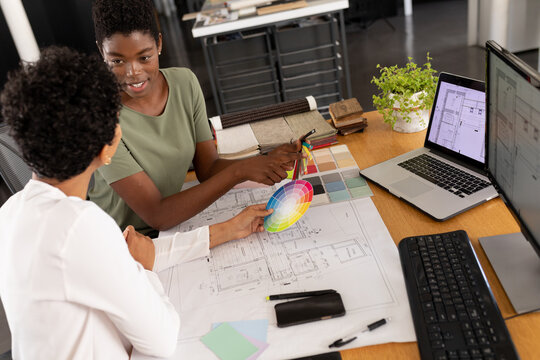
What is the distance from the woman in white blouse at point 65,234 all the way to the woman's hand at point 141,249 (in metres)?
0.33

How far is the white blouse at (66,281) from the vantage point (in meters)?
0.80

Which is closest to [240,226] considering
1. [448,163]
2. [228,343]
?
[228,343]

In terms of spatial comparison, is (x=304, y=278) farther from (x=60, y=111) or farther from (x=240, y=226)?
(x=60, y=111)

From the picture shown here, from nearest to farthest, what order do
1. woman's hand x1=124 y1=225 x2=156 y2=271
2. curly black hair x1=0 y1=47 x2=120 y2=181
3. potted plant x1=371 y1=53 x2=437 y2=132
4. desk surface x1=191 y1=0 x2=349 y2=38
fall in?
curly black hair x1=0 y1=47 x2=120 y2=181, woman's hand x1=124 y1=225 x2=156 y2=271, potted plant x1=371 y1=53 x2=437 y2=132, desk surface x1=191 y1=0 x2=349 y2=38

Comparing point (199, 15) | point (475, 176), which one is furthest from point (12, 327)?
point (199, 15)

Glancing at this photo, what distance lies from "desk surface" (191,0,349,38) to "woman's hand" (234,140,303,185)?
2.41 meters

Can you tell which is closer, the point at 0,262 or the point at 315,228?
the point at 0,262

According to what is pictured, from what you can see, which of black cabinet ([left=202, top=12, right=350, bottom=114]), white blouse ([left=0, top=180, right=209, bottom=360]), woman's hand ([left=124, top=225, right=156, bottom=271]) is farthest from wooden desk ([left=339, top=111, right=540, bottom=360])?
black cabinet ([left=202, top=12, right=350, bottom=114])

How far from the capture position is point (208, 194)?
4.82 ft

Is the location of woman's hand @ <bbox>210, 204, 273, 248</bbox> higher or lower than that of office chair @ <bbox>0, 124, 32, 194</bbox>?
lower

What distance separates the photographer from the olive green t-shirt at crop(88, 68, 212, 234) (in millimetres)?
1543

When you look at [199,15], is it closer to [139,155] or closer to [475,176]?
[139,155]

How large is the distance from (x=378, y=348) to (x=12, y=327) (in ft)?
2.35

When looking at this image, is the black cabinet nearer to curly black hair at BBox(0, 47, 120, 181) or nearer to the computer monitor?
Answer: the computer monitor
